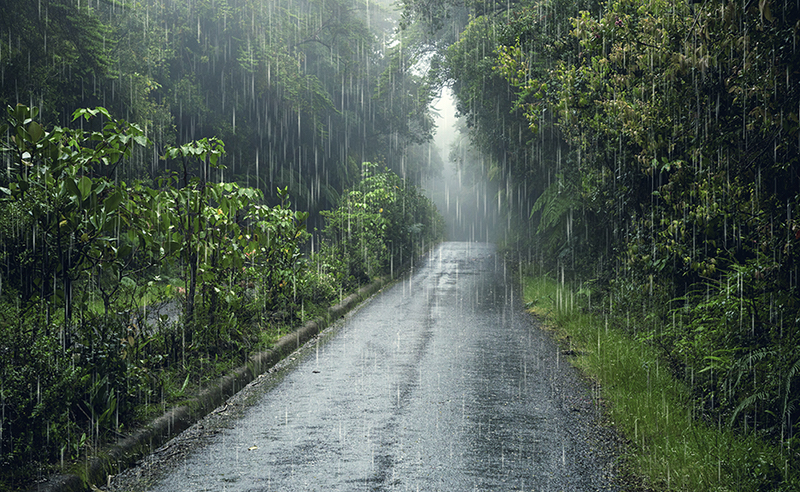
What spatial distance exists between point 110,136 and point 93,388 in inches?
77.5

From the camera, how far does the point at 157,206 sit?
4.80m

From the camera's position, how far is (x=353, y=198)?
17.3 metres

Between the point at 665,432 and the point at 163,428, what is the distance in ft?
12.5

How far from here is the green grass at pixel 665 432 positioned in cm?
337

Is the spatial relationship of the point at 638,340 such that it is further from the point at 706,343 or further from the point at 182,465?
the point at 182,465

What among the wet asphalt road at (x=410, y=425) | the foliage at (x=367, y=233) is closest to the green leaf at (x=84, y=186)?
the wet asphalt road at (x=410, y=425)

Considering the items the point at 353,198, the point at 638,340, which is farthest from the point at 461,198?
the point at 638,340

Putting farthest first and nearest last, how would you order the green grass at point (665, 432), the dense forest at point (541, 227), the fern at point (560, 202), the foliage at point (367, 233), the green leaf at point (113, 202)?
the foliage at point (367, 233) → the fern at point (560, 202) → the green leaf at point (113, 202) → the dense forest at point (541, 227) → the green grass at point (665, 432)

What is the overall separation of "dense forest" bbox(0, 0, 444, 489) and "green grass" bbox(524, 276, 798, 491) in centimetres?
375

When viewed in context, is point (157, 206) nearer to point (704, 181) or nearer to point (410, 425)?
point (410, 425)

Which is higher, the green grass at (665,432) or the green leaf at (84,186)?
the green leaf at (84,186)

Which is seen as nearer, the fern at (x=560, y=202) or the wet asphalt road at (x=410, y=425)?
the wet asphalt road at (x=410, y=425)

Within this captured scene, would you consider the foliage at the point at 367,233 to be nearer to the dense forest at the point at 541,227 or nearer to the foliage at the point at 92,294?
A: the dense forest at the point at 541,227

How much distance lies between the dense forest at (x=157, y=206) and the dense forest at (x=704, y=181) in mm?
4345
